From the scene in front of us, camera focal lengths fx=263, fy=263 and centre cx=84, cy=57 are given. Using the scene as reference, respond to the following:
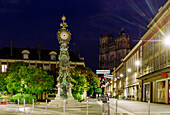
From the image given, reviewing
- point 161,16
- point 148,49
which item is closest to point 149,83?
point 148,49

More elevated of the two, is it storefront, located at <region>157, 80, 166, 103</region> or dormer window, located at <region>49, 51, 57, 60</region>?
dormer window, located at <region>49, 51, 57, 60</region>

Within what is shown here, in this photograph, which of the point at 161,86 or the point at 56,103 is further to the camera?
the point at 161,86

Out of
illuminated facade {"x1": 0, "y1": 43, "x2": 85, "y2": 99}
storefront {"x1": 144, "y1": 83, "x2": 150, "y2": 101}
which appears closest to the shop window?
storefront {"x1": 144, "y1": 83, "x2": 150, "y2": 101}

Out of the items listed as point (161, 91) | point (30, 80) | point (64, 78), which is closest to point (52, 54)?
point (30, 80)

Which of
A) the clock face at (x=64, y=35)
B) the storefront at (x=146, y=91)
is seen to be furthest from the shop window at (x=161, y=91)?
the clock face at (x=64, y=35)

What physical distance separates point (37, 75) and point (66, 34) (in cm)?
1292

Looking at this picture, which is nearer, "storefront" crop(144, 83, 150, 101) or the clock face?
the clock face

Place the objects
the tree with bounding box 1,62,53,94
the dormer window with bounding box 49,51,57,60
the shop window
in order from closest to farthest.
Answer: the shop window → the tree with bounding box 1,62,53,94 → the dormer window with bounding box 49,51,57,60

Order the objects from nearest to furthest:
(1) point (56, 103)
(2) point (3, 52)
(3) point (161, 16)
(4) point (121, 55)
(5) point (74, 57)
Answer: (1) point (56, 103) < (3) point (161, 16) < (2) point (3, 52) < (5) point (74, 57) < (4) point (121, 55)

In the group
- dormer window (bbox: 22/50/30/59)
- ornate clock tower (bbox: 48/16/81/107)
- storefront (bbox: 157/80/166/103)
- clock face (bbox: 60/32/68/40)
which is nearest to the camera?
ornate clock tower (bbox: 48/16/81/107)

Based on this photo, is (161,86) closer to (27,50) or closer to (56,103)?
(56,103)

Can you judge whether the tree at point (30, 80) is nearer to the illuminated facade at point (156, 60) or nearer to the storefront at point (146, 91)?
the illuminated facade at point (156, 60)

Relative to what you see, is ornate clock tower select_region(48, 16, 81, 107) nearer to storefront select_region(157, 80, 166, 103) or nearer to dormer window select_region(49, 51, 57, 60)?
storefront select_region(157, 80, 166, 103)

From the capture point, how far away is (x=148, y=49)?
52625 mm
